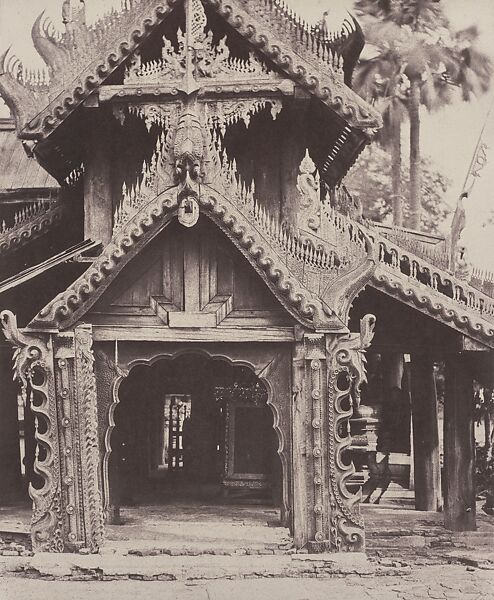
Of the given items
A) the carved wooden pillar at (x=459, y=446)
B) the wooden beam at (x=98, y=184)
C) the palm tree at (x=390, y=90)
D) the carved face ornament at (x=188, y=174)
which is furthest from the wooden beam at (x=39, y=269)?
the palm tree at (x=390, y=90)

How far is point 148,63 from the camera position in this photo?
15.1 meters

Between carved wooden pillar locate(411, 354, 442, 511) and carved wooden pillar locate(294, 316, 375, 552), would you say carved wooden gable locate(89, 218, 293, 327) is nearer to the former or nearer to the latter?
carved wooden pillar locate(294, 316, 375, 552)

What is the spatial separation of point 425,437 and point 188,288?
709cm

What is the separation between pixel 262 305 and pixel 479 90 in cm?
2069

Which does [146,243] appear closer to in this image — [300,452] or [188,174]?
[188,174]

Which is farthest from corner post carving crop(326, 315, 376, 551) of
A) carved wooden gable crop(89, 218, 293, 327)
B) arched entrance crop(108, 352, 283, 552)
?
arched entrance crop(108, 352, 283, 552)

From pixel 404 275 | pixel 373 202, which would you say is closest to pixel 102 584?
pixel 404 275

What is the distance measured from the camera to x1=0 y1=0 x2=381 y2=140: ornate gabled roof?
581 inches

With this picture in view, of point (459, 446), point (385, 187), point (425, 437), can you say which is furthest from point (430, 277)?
point (385, 187)

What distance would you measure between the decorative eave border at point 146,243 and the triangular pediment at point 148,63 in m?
3.06

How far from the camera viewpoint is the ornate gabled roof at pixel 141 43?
14766 mm

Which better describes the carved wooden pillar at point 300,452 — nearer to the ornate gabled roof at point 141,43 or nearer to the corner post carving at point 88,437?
the corner post carving at point 88,437

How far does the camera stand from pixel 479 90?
3162cm

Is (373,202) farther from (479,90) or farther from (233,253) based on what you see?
(233,253)
